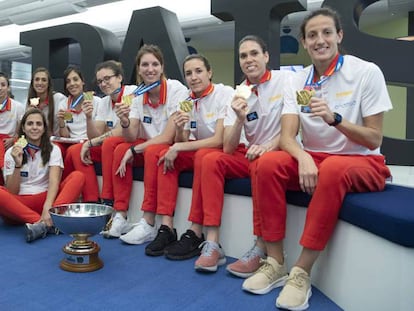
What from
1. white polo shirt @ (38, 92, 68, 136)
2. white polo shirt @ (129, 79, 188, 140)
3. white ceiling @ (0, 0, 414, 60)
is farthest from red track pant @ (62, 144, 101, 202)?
white ceiling @ (0, 0, 414, 60)

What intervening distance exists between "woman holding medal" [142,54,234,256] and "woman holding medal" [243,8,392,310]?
59 cm

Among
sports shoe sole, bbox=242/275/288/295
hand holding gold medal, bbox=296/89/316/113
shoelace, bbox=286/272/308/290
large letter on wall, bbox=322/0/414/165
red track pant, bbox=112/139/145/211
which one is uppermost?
large letter on wall, bbox=322/0/414/165

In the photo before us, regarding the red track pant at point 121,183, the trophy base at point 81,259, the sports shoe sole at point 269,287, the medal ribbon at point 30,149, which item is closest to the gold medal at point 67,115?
the medal ribbon at point 30,149

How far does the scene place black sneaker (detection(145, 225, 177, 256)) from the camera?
242cm

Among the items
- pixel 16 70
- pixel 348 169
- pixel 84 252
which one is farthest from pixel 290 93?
pixel 16 70

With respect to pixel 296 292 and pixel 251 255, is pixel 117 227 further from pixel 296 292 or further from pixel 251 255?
pixel 296 292

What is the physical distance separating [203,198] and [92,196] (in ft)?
4.45

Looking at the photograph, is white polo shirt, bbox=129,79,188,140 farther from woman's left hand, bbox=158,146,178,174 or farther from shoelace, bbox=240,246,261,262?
shoelace, bbox=240,246,261,262

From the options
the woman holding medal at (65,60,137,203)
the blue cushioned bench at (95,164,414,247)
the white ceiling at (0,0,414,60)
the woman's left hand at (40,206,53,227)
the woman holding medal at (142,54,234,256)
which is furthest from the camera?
the white ceiling at (0,0,414,60)

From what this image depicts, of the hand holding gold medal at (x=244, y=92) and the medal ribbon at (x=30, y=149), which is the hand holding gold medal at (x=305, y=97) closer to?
the hand holding gold medal at (x=244, y=92)

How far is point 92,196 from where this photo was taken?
3.29 m

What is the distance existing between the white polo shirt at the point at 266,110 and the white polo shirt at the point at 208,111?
0.25 metres

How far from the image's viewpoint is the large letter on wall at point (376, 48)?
3.43 m

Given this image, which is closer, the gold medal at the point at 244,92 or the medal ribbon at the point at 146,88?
the gold medal at the point at 244,92
